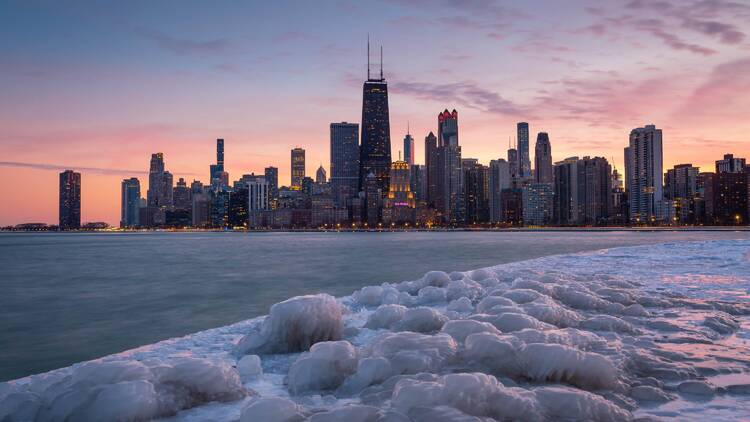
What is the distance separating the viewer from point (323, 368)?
15.3ft

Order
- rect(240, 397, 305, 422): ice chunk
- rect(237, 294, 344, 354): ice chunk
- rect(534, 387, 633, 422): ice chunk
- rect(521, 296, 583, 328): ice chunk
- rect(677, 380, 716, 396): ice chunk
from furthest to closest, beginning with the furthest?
rect(521, 296, 583, 328): ice chunk, rect(237, 294, 344, 354): ice chunk, rect(677, 380, 716, 396): ice chunk, rect(534, 387, 633, 422): ice chunk, rect(240, 397, 305, 422): ice chunk

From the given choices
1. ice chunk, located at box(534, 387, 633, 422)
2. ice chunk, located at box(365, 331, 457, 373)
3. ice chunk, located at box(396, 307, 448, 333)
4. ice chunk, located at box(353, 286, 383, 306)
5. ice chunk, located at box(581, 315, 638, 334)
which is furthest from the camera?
ice chunk, located at box(353, 286, 383, 306)

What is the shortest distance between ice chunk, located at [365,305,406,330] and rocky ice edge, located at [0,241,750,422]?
2cm

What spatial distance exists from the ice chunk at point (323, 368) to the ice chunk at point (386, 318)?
Result: 2.26 meters

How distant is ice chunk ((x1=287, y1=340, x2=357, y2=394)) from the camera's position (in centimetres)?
451

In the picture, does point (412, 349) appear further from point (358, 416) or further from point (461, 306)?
point (461, 306)

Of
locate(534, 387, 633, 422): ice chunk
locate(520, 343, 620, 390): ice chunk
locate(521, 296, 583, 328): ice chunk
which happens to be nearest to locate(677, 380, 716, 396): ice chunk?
locate(520, 343, 620, 390): ice chunk

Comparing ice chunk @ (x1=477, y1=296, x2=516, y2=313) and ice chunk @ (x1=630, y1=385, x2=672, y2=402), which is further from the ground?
ice chunk @ (x1=477, y1=296, x2=516, y2=313)

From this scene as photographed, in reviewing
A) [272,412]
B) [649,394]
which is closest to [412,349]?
[272,412]

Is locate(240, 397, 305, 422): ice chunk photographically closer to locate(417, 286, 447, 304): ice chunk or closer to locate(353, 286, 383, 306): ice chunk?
locate(417, 286, 447, 304): ice chunk

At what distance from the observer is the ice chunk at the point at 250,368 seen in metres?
4.98

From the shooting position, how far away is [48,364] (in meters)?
8.06

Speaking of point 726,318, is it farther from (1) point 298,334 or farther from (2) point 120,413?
(2) point 120,413

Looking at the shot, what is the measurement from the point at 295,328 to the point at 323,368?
62.4 inches
